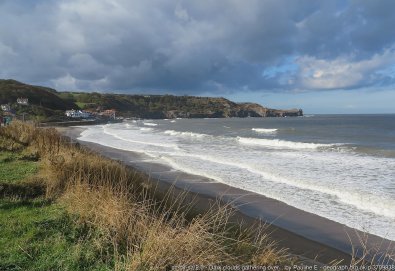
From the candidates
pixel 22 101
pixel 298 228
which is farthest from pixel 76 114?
pixel 298 228

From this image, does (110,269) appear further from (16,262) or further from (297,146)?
(297,146)

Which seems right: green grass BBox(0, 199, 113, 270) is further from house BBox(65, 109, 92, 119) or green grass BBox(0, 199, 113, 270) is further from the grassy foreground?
house BBox(65, 109, 92, 119)

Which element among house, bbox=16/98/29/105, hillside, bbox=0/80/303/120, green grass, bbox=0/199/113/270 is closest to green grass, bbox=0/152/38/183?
green grass, bbox=0/199/113/270

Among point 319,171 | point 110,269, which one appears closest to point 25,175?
point 110,269

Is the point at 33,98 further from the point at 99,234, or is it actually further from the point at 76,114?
the point at 99,234

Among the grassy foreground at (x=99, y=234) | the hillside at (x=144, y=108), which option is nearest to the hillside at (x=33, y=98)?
the hillside at (x=144, y=108)

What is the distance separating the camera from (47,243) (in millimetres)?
4926

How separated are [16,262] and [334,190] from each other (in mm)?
10001

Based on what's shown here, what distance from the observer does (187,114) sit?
587 feet

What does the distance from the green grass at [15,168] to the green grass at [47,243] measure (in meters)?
2.48

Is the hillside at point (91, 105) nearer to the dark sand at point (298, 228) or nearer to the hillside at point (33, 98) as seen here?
the hillside at point (33, 98)

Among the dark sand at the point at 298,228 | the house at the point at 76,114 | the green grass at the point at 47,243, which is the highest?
the green grass at the point at 47,243

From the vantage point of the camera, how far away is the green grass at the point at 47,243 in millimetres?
4312

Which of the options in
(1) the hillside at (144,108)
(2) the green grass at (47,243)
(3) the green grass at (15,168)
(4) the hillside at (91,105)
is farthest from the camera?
(1) the hillside at (144,108)
